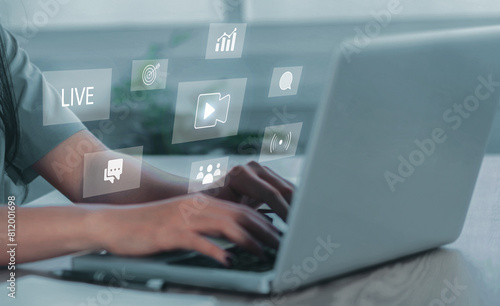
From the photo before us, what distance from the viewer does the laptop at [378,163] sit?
438 millimetres

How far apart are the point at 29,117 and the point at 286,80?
1.36 feet

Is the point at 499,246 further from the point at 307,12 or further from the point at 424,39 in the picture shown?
the point at 307,12

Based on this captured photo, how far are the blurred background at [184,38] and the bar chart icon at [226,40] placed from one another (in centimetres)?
146

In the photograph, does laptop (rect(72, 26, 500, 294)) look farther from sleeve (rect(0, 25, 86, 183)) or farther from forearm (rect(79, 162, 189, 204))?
sleeve (rect(0, 25, 86, 183))

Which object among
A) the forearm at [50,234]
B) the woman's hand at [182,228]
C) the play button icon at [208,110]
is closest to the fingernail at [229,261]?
the woman's hand at [182,228]

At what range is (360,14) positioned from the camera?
145 inches

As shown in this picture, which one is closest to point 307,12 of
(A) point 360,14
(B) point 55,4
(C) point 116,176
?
(A) point 360,14

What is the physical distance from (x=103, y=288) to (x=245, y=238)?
0.14 m

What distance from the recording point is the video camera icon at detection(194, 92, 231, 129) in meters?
0.70

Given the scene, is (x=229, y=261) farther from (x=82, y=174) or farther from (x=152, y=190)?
(x=82, y=174)

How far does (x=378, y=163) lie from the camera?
19.0 inches

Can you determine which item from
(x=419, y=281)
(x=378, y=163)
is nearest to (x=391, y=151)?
(x=378, y=163)

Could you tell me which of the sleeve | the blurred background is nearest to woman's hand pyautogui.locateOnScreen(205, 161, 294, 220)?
the sleeve

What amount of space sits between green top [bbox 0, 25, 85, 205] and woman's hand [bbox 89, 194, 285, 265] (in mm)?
340
